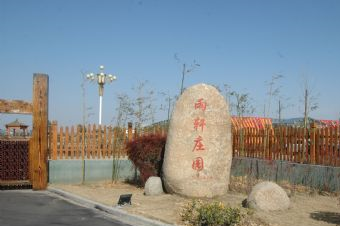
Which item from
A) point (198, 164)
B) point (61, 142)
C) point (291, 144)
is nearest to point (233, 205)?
point (198, 164)

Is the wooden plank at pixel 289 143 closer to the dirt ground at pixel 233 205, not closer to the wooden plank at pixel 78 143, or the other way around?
the dirt ground at pixel 233 205

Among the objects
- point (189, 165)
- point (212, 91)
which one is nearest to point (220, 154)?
point (189, 165)

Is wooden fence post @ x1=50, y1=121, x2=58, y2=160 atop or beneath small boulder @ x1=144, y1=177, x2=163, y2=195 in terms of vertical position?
atop

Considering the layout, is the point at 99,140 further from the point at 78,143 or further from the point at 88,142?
the point at 78,143

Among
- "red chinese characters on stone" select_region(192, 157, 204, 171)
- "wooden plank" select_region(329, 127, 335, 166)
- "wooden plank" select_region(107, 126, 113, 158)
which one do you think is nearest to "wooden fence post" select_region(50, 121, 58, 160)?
"wooden plank" select_region(107, 126, 113, 158)

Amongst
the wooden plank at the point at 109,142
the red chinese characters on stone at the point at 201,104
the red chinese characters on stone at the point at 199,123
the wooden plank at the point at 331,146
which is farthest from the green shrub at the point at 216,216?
the wooden plank at the point at 109,142

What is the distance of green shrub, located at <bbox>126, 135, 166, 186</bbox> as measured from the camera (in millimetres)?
12758

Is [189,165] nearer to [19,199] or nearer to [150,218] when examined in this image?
[150,218]

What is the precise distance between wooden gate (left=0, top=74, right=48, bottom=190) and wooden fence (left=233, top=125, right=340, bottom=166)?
639 cm

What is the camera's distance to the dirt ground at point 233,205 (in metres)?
8.48

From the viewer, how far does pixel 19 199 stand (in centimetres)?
1131

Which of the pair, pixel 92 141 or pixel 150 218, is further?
pixel 92 141

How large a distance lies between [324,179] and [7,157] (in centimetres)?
870

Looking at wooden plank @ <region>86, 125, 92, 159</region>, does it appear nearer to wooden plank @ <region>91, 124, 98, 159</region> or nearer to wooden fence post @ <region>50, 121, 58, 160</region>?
wooden plank @ <region>91, 124, 98, 159</region>
